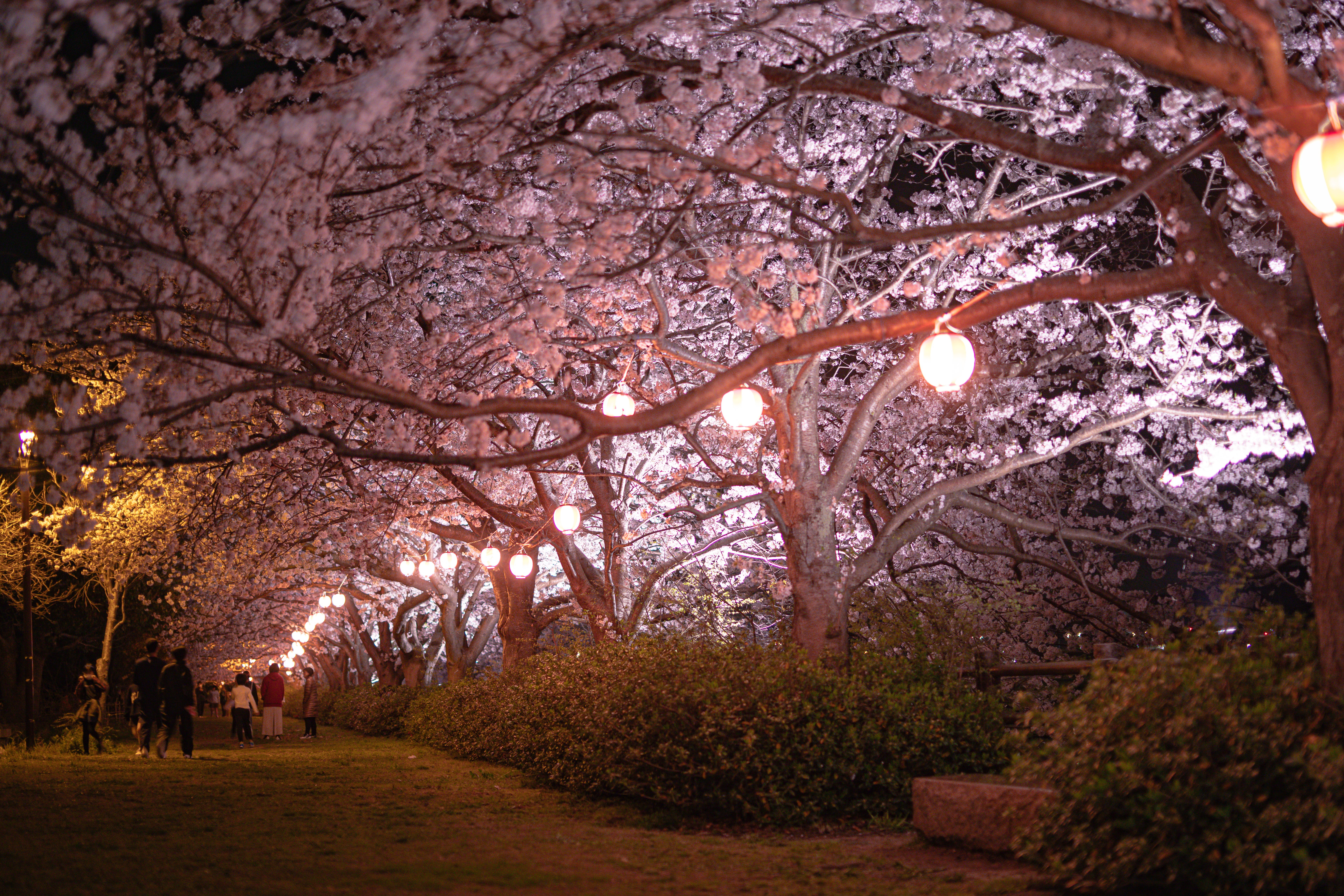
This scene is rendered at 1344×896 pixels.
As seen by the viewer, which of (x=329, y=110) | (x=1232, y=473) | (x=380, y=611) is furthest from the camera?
(x=380, y=611)

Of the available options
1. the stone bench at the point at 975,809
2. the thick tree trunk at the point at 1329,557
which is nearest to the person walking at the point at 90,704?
the stone bench at the point at 975,809

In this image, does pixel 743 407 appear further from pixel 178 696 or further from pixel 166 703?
pixel 166 703

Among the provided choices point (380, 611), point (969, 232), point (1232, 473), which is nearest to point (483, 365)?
point (969, 232)

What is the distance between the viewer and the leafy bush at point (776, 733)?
27.7ft

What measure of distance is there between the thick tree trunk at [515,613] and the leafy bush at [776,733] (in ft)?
30.2

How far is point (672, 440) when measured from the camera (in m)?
19.2

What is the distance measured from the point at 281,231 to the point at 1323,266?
7040 millimetres

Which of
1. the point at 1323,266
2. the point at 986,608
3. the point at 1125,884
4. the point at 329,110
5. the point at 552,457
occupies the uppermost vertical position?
the point at 329,110

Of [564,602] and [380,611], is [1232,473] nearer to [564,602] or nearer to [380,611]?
[564,602]

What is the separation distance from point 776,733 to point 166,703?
1230 cm

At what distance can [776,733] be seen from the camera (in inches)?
333

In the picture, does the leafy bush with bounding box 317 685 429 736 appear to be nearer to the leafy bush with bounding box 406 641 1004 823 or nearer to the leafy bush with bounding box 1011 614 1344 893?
the leafy bush with bounding box 406 641 1004 823

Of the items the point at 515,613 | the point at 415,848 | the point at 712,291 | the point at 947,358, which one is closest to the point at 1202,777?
the point at 947,358

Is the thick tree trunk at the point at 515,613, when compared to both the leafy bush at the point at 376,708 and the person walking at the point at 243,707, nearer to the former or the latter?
the leafy bush at the point at 376,708
